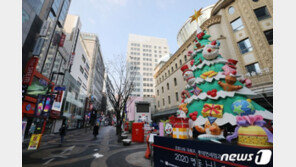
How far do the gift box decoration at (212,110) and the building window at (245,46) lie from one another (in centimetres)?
1134

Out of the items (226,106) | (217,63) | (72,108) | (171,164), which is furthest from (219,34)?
(72,108)

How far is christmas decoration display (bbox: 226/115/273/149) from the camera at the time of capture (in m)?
2.95

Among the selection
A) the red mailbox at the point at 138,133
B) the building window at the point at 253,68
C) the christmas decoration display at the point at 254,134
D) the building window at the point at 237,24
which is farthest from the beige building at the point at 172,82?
the christmas decoration display at the point at 254,134

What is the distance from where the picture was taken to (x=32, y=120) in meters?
14.9

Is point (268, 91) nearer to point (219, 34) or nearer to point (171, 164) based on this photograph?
point (219, 34)

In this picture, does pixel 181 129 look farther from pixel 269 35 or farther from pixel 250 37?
pixel 269 35

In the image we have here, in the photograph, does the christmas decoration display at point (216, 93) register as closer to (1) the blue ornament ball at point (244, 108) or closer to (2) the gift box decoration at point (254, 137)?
(1) the blue ornament ball at point (244, 108)

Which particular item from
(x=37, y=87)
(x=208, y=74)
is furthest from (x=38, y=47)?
(x=208, y=74)

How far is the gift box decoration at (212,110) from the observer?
16.6 ft

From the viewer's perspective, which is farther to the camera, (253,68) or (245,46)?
(245,46)

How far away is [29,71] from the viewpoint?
1273 cm

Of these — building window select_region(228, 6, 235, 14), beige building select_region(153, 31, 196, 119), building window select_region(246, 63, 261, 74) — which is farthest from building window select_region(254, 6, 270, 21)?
beige building select_region(153, 31, 196, 119)

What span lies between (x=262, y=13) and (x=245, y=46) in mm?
3796

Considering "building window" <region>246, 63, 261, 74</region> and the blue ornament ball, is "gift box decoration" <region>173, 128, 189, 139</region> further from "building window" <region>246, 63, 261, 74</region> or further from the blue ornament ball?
"building window" <region>246, 63, 261, 74</region>
